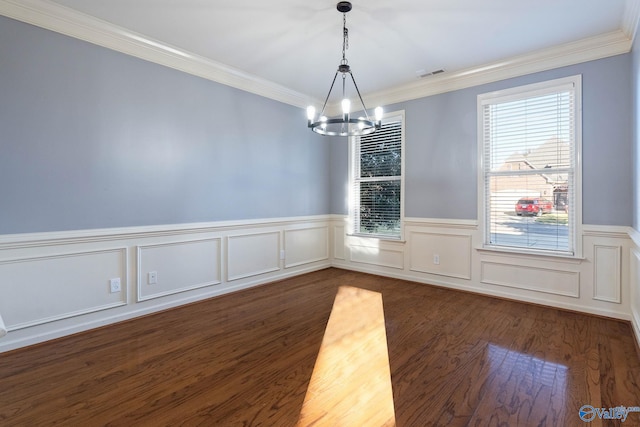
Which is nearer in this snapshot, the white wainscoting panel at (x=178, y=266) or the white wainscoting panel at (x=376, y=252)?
the white wainscoting panel at (x=178, y=266)

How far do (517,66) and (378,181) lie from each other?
224cm

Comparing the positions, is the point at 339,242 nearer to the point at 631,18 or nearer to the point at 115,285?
the point at 115,285

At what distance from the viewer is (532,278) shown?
368cm

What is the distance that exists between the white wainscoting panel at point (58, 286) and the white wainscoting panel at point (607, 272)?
15.4 feet

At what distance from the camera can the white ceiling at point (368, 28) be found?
8.87 feet

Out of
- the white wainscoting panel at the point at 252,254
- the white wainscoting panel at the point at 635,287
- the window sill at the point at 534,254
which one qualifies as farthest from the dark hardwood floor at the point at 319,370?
the white wainscoting panel at the point at 252,254

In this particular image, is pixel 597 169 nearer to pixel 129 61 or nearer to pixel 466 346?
pixel 466 346

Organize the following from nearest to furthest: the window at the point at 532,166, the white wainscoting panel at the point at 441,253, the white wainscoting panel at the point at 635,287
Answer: the white wainscoting panel at the point at 635,287 < the window at the point at 532,166 < the white wainscoting panel at the point at 441,253

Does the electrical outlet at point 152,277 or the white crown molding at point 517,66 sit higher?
the white crown molding at point 517,66

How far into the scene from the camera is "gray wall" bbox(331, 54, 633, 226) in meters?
3.17

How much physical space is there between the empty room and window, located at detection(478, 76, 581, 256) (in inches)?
0.9

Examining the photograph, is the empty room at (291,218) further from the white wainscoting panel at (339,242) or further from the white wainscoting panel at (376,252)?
the white wainscoting panel at (339,242)

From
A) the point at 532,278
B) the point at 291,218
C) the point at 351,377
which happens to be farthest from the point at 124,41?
the point at 532,278

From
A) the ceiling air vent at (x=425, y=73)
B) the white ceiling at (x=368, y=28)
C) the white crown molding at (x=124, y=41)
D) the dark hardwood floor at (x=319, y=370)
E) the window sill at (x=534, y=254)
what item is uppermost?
the ceiling air vent at (x=425, y=73)
